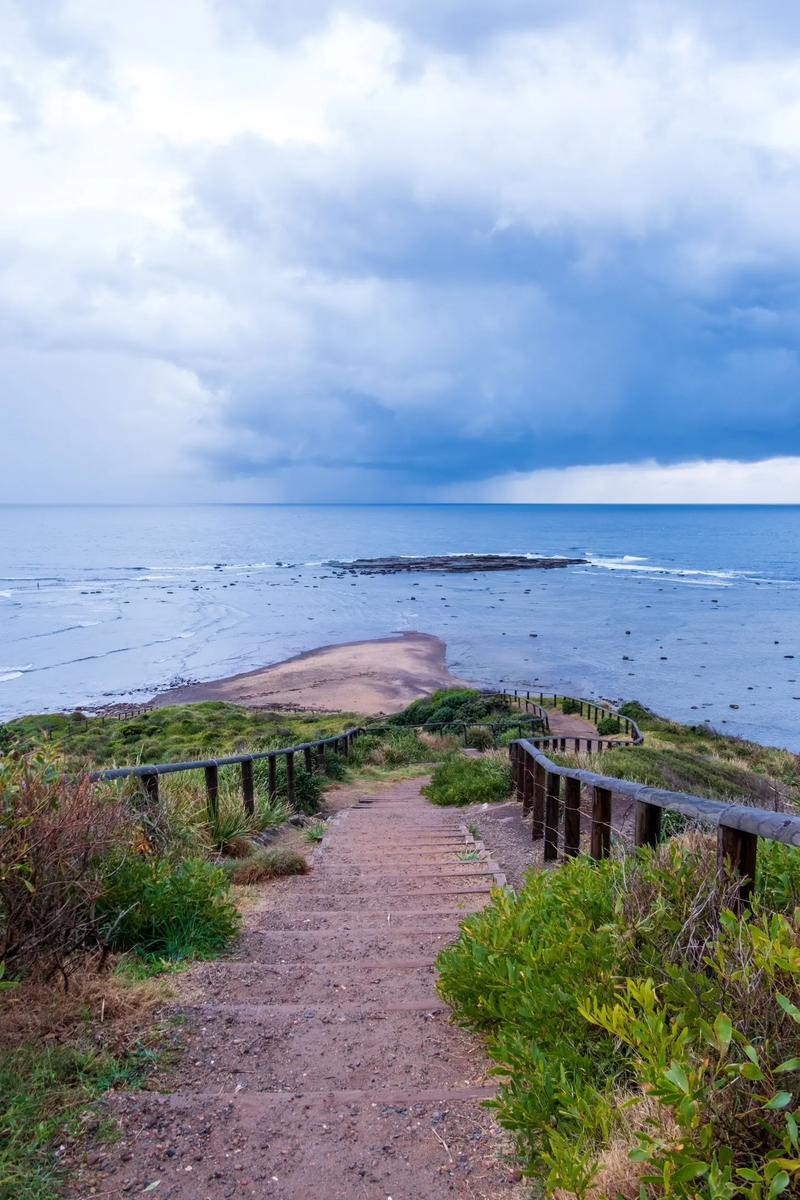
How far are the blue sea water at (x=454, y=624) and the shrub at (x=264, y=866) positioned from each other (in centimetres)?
2549

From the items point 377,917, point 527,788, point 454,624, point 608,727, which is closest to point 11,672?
point 454,624

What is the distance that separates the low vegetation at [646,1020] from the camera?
68.6 inches

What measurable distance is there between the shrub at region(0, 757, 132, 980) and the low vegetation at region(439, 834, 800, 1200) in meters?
1.75

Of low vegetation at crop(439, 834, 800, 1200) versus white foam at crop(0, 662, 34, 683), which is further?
white foam at crop(0, 662, 34, 683)

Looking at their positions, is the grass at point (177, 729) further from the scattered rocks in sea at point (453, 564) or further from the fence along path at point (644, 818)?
the scattered rocks in sea at point (453, 564)

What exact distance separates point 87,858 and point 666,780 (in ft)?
31.1

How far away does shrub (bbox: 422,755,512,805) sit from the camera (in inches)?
459

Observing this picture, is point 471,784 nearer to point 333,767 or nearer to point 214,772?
point 333,767

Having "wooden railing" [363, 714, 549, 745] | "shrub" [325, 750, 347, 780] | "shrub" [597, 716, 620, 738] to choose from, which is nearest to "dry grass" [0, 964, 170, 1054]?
"shrub" [325, 750, 347, 780]

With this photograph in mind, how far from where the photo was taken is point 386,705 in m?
33.8

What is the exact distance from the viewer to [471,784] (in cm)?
1195

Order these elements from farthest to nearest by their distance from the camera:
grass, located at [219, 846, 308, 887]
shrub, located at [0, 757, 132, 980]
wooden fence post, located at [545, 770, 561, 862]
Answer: wooden fence post, located at [545, 770, 561, 862]
grass, located at [219, 846, 308, 887]
shrub, located at [0, 757, 132, 980]

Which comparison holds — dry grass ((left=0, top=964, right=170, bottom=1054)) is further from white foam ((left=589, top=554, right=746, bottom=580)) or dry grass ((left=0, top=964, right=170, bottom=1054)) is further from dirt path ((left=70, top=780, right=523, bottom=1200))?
white foam ((left=589, top=554, right=746, bottom=580))

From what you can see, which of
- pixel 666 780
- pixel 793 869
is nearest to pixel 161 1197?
pixel 793 869
